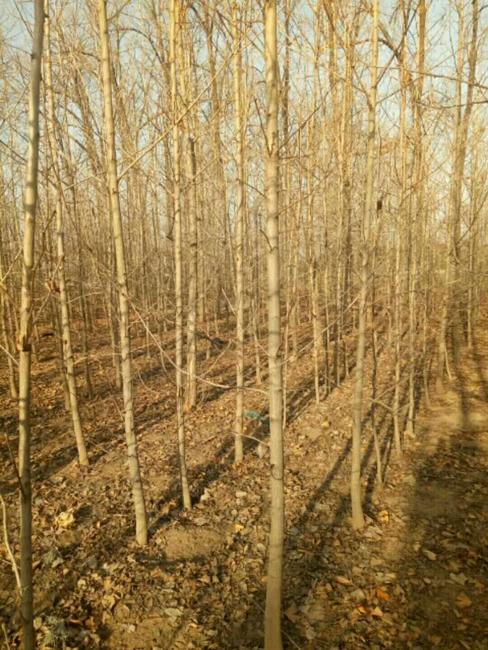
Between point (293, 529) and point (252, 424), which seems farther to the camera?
point (252, 424)

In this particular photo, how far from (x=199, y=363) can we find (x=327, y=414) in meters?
4.21

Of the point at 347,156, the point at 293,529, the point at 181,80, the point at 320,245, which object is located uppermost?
the point at 181,80

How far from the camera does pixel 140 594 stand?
11.0 feet

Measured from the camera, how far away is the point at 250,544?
3.96 m

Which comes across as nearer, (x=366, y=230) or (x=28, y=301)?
(x=28, y=301)

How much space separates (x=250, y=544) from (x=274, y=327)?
9.20 feet

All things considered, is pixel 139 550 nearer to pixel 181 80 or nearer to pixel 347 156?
pixel 181 80

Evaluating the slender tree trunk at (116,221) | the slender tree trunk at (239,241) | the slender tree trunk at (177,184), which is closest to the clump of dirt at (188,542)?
the slender tree trunk at (177,184)

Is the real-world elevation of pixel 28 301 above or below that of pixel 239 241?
below

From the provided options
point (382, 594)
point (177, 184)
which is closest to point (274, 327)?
point (177, 184)

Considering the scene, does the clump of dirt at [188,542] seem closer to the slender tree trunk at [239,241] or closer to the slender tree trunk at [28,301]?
the slender tree trunk at [239,241]

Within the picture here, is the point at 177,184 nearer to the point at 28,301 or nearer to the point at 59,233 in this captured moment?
the point at 59,233

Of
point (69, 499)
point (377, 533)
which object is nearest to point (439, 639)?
point (377, 533)

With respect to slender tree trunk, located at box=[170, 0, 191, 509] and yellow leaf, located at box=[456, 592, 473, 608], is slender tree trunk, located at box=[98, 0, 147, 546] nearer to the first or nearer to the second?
slender tree trunk, located at box=[170, 0, 191, 509]
